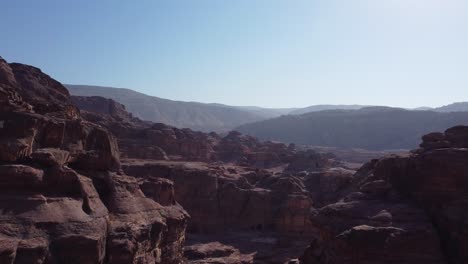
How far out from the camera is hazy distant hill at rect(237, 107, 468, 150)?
534 feet

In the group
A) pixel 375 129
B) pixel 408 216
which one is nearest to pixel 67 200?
pixel 408 216

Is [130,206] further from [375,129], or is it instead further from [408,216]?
[375,129]

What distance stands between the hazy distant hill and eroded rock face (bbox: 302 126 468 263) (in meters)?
140

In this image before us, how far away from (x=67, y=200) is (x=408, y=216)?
1595cm

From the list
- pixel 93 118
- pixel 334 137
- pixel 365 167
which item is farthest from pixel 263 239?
pixel 334 137

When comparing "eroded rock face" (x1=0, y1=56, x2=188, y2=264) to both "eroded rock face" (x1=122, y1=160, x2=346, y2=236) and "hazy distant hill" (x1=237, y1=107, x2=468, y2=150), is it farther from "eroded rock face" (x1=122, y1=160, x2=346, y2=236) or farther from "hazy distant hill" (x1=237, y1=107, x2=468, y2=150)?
"hazy distant hill" (x1=237, y1=107, x2=468, y2=150)

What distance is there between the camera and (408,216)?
874 inches

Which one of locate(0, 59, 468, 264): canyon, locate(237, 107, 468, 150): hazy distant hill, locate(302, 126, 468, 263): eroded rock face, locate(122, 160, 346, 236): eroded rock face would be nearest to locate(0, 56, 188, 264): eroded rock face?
locate(0, 59, 468, 264): canyon

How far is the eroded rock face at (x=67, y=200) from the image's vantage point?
18.1 m

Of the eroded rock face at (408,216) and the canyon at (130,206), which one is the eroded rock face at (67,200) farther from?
the eroded rock face at (408,216)

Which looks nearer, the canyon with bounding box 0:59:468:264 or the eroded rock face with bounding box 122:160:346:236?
the canyon with bounding box 0:59:468:264

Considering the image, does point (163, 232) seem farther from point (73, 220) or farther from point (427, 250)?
point (427, 250)

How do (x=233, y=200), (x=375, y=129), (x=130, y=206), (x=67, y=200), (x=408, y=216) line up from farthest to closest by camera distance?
(x=375, y=129) < (x=233, y=200) < (x=130, y=206) < (x=408, y=216) < (x=67, y=200)

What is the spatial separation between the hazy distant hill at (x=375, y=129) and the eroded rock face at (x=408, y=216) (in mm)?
140279
